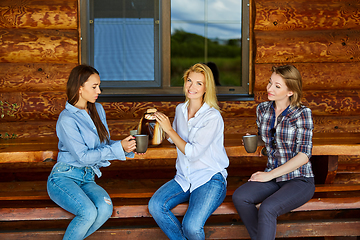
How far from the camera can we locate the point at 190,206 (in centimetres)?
233

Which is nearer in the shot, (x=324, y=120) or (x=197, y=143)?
(x=197, y=143)

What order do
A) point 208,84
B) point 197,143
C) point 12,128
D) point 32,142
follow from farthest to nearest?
point 12,128 < point 32,142 < point 208,84 < point 197,143

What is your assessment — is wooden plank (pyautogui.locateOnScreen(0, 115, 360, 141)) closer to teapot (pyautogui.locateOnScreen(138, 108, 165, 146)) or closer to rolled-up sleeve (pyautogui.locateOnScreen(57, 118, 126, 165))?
teapot (pyautogui.locateOnScreen(138, 108, 165, 146))

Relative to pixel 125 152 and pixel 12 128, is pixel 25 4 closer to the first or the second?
pixel 12 128

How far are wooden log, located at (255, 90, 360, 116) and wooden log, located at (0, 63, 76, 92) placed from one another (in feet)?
7.58

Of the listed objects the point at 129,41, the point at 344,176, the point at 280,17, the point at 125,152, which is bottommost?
the point at 344,176

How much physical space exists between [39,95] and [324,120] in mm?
3364

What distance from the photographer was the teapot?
2.40 meters

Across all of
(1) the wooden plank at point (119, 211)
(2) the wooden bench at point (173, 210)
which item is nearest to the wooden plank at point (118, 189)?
(2) the wooden bench at point (173, 210)

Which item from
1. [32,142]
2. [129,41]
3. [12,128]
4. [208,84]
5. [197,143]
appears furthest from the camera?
[129,41]

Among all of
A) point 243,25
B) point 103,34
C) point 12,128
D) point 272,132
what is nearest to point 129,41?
point 103,34

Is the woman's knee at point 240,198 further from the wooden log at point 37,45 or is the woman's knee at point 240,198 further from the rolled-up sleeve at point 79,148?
the wooden log at point 37,45

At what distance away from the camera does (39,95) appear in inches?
154

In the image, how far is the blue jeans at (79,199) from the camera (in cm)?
221
